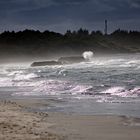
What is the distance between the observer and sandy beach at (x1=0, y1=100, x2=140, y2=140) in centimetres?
988

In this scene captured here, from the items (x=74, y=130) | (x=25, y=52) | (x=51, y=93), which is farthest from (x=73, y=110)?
(x=25, y=52)

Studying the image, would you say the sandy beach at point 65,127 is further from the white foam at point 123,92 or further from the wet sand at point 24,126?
the white foam at point 123,92

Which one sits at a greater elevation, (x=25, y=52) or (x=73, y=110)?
(x=25, y=52)

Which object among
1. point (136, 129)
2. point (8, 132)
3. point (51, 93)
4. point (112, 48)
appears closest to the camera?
point (8, 132)

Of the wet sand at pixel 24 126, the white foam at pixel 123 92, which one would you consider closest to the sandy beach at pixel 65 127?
the wet sand at pixel 24 126

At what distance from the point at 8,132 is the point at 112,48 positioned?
112362 millimetres

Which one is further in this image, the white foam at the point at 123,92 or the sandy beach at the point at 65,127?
the white foam at the point at 123,92

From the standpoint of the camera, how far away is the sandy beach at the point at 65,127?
988cm

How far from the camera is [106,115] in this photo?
13336 mm

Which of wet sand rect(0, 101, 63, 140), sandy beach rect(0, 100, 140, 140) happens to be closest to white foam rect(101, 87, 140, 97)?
sandy beach rect(0, 100, 140, 140)

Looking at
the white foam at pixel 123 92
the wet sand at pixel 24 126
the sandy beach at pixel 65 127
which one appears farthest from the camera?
the white foam at pixel 123 92

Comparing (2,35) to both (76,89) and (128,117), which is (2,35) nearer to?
(76,89)

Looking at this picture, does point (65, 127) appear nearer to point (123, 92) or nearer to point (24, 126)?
point (24, 126)

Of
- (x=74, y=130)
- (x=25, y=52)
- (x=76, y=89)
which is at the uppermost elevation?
(x=25, y=52)
